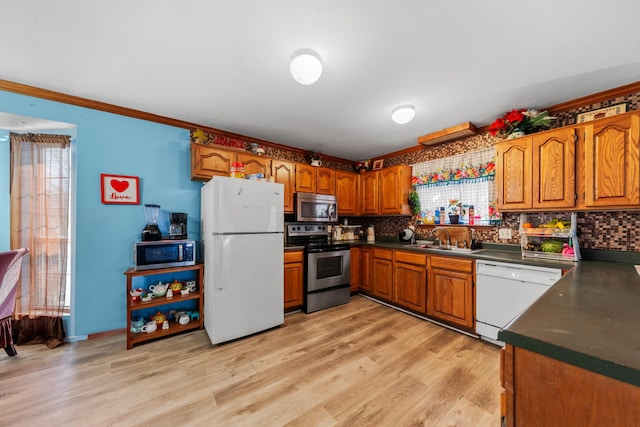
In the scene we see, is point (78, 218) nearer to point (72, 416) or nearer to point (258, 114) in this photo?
point (72, 416)

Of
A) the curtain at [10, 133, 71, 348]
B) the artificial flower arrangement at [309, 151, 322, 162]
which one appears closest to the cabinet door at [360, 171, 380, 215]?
the artificial flower arrangement at [309, 151, 322, 162]

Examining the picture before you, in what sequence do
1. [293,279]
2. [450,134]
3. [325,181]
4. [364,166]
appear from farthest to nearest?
[364,166]
[325,181]
[293,279]
[450,134]

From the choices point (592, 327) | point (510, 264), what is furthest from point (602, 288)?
point (510, 264)

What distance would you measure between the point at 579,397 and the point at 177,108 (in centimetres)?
336

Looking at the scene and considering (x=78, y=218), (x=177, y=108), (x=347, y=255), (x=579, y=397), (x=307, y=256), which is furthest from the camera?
(x=347, y=255)

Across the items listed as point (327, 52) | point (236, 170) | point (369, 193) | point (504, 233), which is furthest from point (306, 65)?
point (504, 233)

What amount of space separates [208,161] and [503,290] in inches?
136

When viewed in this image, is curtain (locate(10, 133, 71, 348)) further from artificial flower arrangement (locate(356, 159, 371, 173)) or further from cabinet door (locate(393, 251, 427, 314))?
artificial flower arrangement (locate(356, 159, 371, 173))

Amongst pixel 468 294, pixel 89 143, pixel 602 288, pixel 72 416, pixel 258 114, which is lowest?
pixel 72 416

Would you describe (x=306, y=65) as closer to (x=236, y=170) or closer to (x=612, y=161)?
(x=236, y=170)

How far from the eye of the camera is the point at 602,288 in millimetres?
1262

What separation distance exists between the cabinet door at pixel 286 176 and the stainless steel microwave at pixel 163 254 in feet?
4.31

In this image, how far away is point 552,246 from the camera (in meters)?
2.20

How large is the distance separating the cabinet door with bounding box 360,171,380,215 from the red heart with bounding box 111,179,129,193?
132 inches
